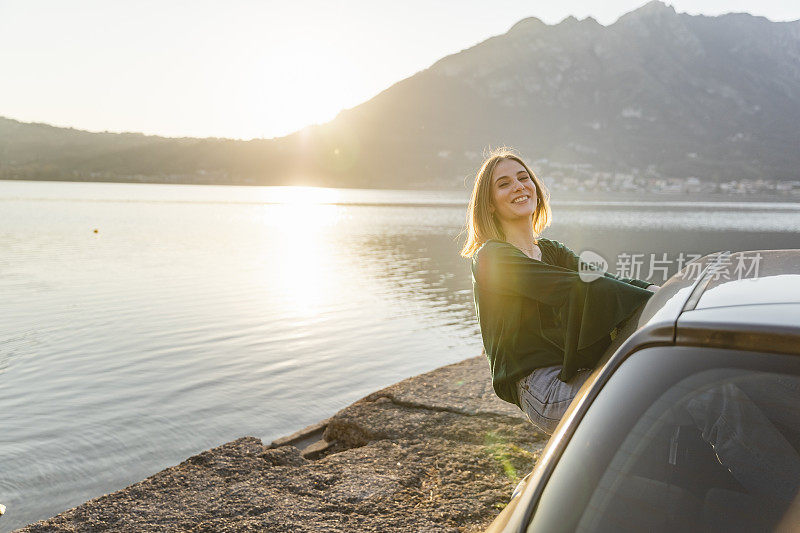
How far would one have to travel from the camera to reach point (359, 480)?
3.90m

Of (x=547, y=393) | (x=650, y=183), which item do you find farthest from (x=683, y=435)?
(x=650, y=183)

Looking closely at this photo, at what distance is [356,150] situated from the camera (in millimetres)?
156875

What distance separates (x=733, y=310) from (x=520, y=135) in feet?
555

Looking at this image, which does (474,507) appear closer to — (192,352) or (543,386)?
(543,386)

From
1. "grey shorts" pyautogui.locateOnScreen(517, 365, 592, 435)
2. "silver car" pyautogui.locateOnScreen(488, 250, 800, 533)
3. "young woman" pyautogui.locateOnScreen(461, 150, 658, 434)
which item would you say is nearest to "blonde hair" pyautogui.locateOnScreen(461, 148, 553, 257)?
"young woman" pyautogui.locateOnScreen(461, 150, 658, 434)

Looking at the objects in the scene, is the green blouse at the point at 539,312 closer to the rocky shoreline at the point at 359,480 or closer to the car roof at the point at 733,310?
the car roof at the point at 733,310

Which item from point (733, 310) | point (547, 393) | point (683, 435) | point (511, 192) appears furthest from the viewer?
point (511, 192)

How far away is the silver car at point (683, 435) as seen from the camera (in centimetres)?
A: 114

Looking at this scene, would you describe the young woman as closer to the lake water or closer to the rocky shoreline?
the rocky shoreline

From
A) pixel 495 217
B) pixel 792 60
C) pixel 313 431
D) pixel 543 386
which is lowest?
pixel 313 431

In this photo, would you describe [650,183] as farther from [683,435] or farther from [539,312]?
[683,435]

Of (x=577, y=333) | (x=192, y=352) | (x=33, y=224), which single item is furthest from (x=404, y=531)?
(x=33, y=224)

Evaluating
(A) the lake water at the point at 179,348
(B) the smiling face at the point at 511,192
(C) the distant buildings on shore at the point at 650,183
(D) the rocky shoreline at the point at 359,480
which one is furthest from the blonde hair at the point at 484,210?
(C) the distant buildings on shore at the point at 650,183

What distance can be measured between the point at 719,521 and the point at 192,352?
10625 millimetres
